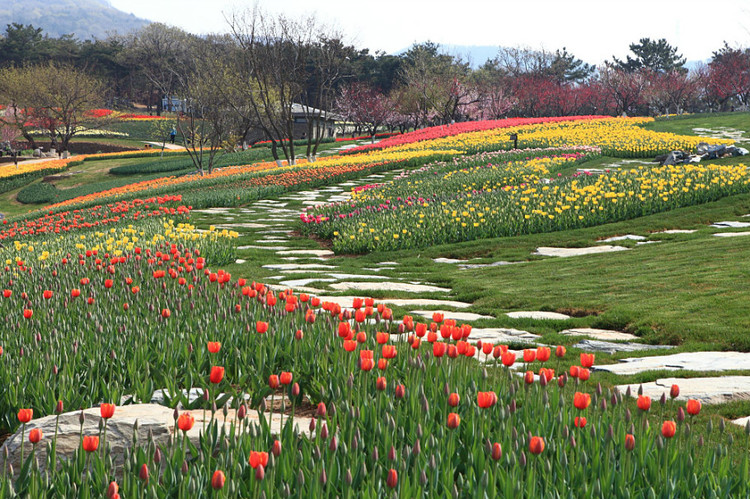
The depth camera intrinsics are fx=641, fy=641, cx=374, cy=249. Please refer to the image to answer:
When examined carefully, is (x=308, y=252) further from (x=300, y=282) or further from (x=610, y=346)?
(x=610, y=346)

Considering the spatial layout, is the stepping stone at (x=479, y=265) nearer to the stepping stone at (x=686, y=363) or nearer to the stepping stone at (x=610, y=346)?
the stepping stone at (x=610, y=346)

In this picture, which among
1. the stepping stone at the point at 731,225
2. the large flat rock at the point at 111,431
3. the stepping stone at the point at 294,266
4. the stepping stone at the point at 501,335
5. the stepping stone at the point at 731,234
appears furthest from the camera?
the stepping stone at the point at 731,225

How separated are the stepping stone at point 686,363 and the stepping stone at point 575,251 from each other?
17.3 ft

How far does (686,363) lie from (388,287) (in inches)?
161

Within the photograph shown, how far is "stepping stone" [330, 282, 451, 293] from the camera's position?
26.4ft

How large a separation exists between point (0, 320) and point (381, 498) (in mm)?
3977

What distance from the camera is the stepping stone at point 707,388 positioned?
388 cm

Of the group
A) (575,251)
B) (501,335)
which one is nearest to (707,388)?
(501,335)

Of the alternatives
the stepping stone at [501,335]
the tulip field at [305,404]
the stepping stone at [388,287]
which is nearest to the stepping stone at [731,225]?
the stepping stone at [388,287]

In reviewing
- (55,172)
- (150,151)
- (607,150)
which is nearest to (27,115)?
(150,151)

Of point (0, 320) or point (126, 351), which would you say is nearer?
point (126, 351)

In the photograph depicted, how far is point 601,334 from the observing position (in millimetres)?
5895

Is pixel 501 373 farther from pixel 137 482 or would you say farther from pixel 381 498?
pixel 137 482

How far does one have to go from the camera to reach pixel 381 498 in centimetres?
216
